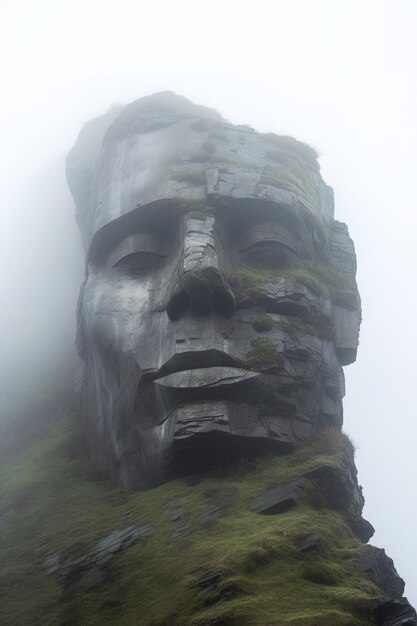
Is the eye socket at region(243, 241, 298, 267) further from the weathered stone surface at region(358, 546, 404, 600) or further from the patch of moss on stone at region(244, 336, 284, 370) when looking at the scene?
the weathered stone surface at region(358, 546, 404, 600)

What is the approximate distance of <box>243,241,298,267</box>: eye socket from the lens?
19797 mm

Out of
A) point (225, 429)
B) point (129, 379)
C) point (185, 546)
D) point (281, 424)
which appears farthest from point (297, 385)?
point (185, 546)

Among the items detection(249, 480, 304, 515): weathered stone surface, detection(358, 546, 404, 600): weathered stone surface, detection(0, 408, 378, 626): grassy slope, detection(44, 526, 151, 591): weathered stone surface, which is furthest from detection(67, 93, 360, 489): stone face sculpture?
detection(358, 546, 404, 600): weathered stone surface

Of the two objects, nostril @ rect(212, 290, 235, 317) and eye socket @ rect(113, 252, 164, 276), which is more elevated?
eye socket @ rect(113, 252, 164, 276)

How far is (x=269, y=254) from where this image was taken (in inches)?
782

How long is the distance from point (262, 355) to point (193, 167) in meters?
A: 7.45

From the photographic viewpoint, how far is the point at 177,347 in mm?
16625

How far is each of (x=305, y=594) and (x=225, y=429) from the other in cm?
508

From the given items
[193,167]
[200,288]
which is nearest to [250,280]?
[200,288]

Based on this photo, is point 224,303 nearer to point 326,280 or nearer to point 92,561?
point 326,280

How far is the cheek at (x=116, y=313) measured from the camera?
18.4 metres

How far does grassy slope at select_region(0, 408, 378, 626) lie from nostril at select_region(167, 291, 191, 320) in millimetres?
3926

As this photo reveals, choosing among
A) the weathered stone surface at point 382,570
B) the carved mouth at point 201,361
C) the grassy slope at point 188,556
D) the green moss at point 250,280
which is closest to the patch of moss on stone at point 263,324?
the green moss at point 250,280

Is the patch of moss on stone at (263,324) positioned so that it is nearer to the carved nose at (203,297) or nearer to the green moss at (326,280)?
the carved nose at (203,297)
